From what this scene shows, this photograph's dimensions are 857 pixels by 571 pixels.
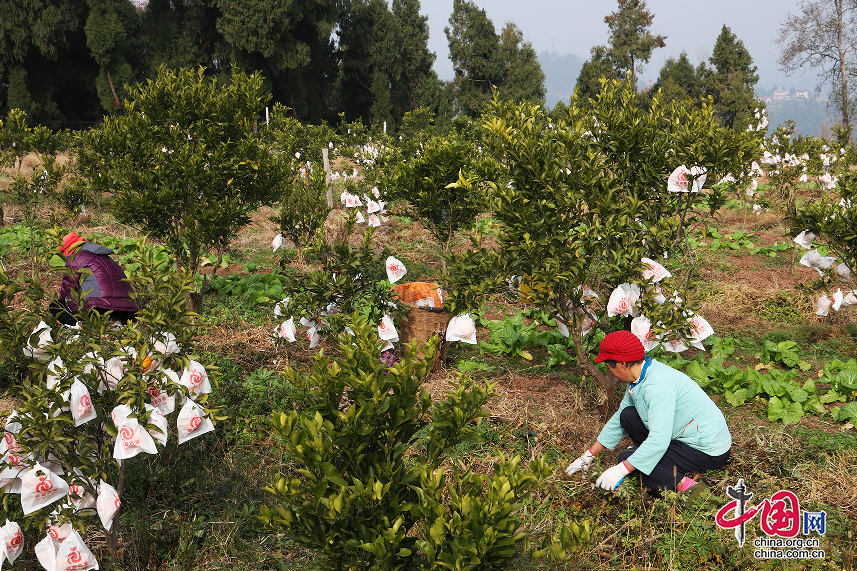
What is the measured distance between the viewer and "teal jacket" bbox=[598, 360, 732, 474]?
2859 millimetres

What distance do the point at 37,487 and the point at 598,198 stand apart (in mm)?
3179

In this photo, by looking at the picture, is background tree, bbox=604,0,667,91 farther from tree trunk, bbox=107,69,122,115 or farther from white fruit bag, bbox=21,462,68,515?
white fruit bag, bbox=21,462,68,515

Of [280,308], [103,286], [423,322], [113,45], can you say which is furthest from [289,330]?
[113,45]

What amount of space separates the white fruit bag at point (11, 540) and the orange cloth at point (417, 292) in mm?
3492

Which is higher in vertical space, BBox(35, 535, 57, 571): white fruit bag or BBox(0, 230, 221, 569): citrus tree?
BBox(0, 230, 221, 569): citrus tree

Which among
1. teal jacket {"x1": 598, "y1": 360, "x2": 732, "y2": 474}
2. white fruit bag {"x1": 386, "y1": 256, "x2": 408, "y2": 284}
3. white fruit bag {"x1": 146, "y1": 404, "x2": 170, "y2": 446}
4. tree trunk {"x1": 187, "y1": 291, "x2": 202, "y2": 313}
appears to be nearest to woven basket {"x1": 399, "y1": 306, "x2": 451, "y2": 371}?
white fruit bag {"x1": 386, "y1": 256, "x2": 408, "y2": 284}

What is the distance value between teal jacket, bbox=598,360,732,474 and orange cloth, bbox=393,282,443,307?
8.56 ft

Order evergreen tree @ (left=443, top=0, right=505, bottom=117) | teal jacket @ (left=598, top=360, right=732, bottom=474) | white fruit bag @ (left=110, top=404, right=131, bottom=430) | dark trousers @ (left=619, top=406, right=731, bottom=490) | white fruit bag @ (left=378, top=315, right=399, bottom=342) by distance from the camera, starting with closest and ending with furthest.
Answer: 1. white fruit bag @ (left=110, top=404, right=131, bottom=430)
2. teal jacket @ (left=598, top=360, right=732, bottom=474)
3. dark trousers @ (left=619, top=406, right=731, bottom=490)
4. white fruit bag @ (left=378, top=315, right=399, bottom=342)
5. evergreen tree @ (left=443, top=0, right=505, bottom=117)

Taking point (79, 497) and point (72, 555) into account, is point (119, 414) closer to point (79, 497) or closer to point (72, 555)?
point (79, 497)

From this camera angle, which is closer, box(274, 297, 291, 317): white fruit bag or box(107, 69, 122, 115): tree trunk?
box(274, 297, 291, 317): white fruit bag

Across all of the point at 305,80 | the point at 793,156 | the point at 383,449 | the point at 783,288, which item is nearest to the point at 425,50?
the point at 305,80

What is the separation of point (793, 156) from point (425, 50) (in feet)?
82.9

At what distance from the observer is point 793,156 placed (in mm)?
12258

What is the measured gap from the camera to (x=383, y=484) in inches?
70.9
